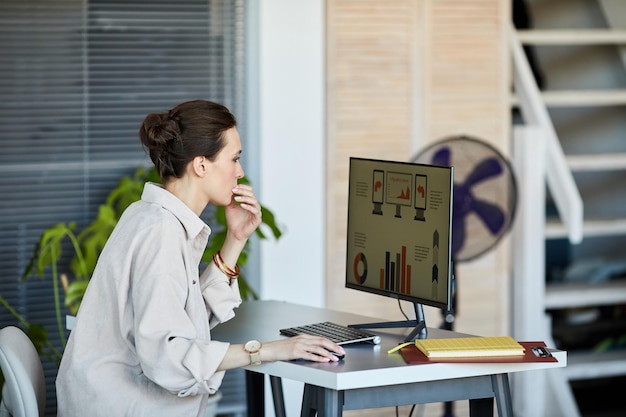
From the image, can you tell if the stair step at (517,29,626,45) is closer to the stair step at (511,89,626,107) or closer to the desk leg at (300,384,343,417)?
the stair step at (511,89,626,107)

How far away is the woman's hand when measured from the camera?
268cm

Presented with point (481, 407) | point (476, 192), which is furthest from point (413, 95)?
point (481, 407)

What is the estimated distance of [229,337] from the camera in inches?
119

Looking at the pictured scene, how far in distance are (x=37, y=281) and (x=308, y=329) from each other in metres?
1.90

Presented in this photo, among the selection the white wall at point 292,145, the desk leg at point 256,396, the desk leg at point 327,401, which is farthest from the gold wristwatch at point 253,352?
the white wall at point 292,145

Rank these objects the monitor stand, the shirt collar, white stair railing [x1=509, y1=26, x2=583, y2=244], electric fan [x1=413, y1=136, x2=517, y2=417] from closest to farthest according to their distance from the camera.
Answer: the shirt collar → the monitor stand → electric fan [x1=413, y1=136, x2=517, y2=417] → white stair railing [x1=509, y1=26, x2=583, y2=244]

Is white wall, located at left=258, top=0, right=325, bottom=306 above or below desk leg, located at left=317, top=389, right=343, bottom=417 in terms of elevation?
above

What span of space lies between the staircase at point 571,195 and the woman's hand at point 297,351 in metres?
2.46

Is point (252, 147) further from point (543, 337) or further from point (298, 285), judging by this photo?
Answer: point (543, 337)

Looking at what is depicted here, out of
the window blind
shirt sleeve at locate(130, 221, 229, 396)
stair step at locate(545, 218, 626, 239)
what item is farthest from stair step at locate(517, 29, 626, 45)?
shirt sleeve at locate(130, 221, 229, 396)

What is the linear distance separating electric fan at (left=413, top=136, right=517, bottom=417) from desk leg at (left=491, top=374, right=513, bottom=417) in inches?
65.1

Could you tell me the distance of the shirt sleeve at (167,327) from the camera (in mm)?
2572

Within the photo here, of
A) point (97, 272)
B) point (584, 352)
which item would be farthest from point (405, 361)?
point (584, 352)

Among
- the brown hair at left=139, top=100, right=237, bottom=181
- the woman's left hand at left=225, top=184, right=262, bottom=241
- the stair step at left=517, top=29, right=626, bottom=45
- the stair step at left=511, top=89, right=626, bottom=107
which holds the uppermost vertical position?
the stair step at left=517, top=29, right=626, bottom=45
